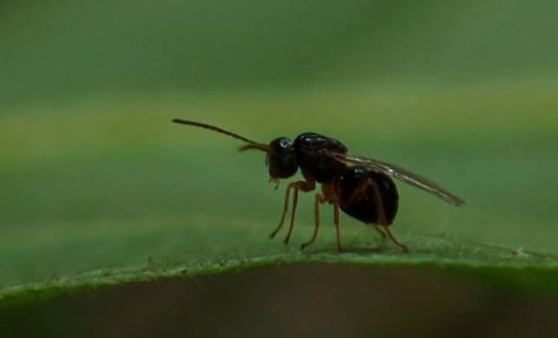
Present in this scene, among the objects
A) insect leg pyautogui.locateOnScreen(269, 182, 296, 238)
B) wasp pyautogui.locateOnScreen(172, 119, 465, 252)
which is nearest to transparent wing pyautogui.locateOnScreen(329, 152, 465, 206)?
wasp pyautogui.locateOnScreen(172, 119, 465, 252)

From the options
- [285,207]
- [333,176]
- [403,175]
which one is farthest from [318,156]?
[403,175]

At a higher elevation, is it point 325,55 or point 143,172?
point 325,55

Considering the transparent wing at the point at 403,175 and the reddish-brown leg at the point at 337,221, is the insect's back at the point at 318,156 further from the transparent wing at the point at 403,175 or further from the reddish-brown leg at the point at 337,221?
the reddish-brown leg at the point at 337,221

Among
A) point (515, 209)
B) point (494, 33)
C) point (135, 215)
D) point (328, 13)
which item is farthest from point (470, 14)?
point (135, 215)

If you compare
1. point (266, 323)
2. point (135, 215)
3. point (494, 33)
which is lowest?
point (266, 323)

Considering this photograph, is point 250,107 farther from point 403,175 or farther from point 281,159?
point 403,175

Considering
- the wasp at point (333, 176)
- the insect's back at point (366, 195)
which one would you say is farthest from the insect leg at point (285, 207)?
the insect's back at point (366, 195)

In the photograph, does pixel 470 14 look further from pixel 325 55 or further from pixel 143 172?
pixel 143 172

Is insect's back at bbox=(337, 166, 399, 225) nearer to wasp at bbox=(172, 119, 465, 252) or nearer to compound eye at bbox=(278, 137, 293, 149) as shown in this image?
wasp at bbox=(172, 119, 465, 252)
